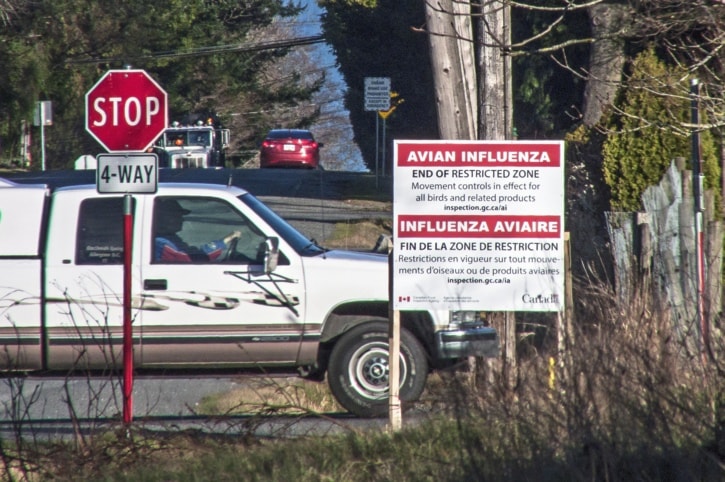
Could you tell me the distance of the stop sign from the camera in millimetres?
9414

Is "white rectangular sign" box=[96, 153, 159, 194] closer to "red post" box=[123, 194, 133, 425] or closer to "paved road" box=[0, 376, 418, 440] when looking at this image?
"red post" box=[123, 194, 133, 425]

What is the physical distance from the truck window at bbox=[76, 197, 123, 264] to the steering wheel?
0.81 metres

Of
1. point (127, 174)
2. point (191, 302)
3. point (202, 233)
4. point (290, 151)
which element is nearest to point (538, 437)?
point (191, 302)

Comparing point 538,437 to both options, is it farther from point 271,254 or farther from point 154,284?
point 154,284

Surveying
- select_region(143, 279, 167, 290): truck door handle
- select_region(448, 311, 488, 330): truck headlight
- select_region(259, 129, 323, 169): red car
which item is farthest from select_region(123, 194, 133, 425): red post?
select_region(259, 129, 323, 169): red car

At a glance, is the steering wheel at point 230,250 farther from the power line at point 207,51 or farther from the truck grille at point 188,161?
the power line at point 207,51

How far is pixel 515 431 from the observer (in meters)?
5.98

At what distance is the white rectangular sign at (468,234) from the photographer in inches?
295

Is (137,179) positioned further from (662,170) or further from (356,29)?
(356,29)

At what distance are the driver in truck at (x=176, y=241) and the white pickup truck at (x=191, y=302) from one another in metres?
0.01

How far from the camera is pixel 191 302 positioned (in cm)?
898

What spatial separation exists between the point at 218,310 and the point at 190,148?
3055 cm

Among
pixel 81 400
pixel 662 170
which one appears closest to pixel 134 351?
pixel 81 400

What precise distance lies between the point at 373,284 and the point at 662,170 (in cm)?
532
